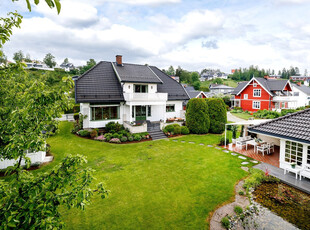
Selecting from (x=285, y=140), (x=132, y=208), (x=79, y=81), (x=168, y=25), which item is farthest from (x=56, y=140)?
(x=285, y=140)

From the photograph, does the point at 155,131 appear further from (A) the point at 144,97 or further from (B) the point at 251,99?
(B) the point at 251,99

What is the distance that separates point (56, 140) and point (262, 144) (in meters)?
19.4

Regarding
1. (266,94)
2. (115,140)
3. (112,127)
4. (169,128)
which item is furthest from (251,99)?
(115,140)

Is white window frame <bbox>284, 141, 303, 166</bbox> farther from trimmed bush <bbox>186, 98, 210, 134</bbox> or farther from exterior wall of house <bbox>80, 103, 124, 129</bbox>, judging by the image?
exterior wall of house <bbox>80, 103, 124, 129</bbox>

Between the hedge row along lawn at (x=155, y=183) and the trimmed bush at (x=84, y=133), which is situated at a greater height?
the trimmed bush at (x=84, y=133)

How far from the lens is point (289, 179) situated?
930 cm

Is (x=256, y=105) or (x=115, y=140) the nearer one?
(x=115, y=140)

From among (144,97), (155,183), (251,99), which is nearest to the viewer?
(155,183)

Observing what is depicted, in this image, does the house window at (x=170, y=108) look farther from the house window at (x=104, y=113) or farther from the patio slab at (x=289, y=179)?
the patio slab at (x=289, y=179)

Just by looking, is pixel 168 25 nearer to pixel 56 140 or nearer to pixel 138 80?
pixel 138 80

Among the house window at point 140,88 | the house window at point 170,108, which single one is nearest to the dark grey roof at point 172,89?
the house window at point 170,108

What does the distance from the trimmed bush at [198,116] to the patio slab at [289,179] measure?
896cm

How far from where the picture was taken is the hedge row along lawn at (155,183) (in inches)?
259

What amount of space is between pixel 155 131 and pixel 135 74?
8.27 meters
